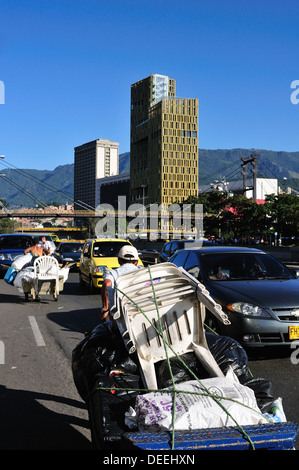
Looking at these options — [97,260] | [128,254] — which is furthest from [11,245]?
[128,254]

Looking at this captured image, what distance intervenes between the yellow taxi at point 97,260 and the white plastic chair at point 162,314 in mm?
11144

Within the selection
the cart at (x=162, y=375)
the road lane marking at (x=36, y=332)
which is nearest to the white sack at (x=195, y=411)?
the cart at (x=162, y=375)

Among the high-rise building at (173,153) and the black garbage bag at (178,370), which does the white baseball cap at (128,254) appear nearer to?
the black garbage bag at (178,370)

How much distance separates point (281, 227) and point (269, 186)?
110 meters

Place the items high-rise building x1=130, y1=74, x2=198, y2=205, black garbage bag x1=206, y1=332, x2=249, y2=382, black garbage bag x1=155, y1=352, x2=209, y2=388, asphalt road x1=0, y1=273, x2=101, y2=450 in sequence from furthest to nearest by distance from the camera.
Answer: high-rise building x1=130, y1=74, x2=198, y2=205 < asphalt road x1=0, y1=273, x2=101, y2=450 < black garbage bag x1=206, y1=332, x2=249, y2=382 < black garbage bag x1=155, y1=352, x2=209, y2=388

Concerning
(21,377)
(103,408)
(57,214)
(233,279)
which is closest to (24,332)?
(21,377)

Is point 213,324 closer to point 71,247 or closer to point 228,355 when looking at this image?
point 228,355

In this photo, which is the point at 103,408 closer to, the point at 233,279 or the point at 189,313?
the point at 189,313

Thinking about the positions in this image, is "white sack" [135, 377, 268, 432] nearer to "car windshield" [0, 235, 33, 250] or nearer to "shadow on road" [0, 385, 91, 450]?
"shadow on road" [0, 385, 91, 450]

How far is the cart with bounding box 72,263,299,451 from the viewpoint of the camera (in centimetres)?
268

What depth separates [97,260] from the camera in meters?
15.5

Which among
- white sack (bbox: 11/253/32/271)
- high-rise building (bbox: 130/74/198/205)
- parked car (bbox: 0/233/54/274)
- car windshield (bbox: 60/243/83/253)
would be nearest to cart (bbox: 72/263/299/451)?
white sack (bbox: 11/253/32/271)

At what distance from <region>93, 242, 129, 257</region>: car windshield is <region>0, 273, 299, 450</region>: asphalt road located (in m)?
4.99

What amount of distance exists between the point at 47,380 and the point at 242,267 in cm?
372
